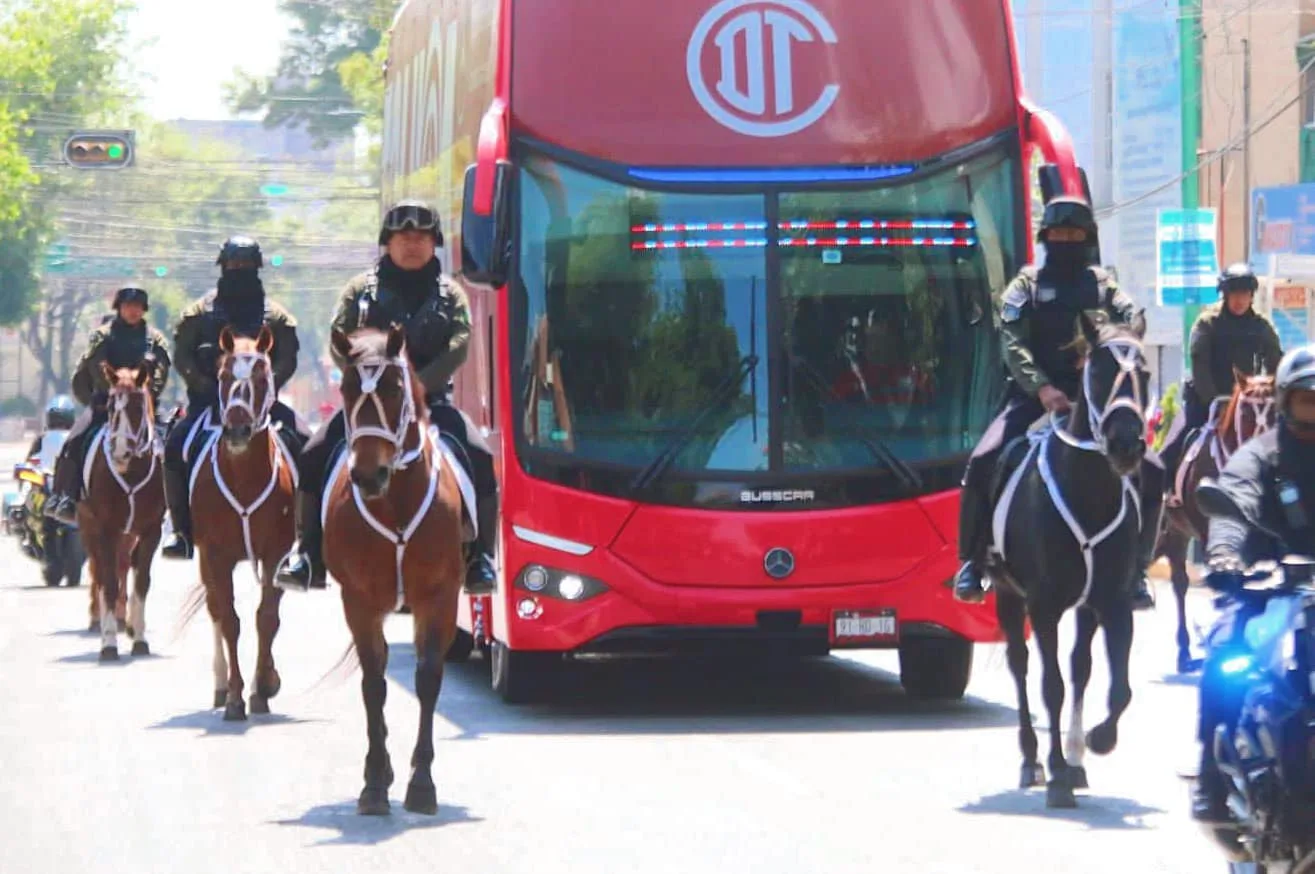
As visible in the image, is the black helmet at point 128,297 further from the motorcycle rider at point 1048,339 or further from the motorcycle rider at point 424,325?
the motorcycle rider at point 1048,339

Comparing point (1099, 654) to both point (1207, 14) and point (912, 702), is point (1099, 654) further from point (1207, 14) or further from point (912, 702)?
point (1207, 14)

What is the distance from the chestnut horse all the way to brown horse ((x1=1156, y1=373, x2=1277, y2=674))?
7.46m

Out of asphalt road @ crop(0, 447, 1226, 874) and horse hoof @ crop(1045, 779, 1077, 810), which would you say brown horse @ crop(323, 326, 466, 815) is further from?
horse hoof @ crop(1045, 779, 1077, 810)

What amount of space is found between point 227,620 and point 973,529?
194 inches

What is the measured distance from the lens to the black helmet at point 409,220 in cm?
1244

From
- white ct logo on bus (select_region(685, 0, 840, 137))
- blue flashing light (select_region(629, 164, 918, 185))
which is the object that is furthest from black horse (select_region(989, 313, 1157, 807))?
white ct logo on bus (select_region(685, 0, 840, 137))

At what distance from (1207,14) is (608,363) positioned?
31.2 metres

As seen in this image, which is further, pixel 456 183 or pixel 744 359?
pixel 456 183

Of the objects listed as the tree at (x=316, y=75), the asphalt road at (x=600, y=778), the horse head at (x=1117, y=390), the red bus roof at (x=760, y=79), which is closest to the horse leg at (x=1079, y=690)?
the asphalt road at (x=600, y=778)

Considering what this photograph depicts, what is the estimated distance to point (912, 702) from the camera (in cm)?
1588

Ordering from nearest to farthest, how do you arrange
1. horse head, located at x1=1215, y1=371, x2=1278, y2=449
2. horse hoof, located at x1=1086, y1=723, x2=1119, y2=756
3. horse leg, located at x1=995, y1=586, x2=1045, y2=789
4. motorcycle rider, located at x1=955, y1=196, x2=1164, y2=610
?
horse hoof, located at x1=1086, y1=723, x2=1119, y2=756 → horse leg, located at x1=995, y1=586, x2=1045, y2=789 → motorcycle rider, located at x1=955, y1=196, x2=1164, y2=610 → horse head, located at x1=1215, y1=371, x2=1278, y2=449

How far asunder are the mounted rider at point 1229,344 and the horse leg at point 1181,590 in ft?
2.61

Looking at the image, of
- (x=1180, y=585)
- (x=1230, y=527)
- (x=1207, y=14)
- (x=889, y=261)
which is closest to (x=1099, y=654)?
(x=1180, y=585)

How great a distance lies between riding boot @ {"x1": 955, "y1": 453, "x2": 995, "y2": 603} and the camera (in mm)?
12664
